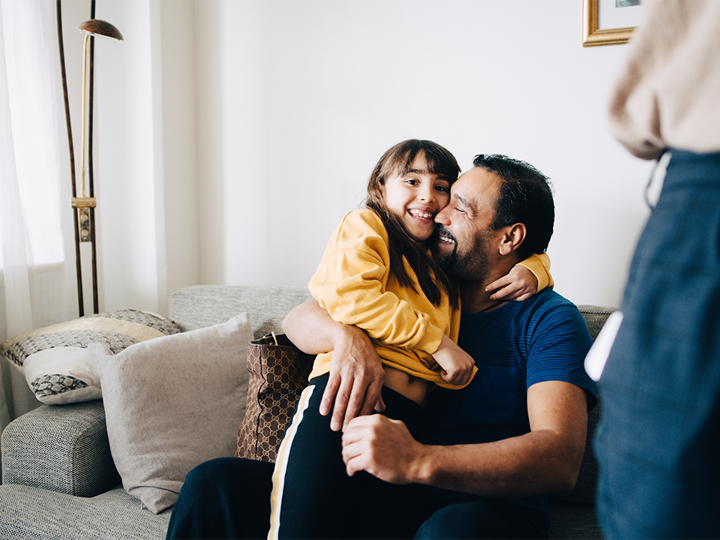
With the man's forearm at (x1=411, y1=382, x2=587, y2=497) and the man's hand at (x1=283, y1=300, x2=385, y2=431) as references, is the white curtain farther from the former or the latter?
the man's forearm at (x1=411, y1=382, x2=587, y2=497)

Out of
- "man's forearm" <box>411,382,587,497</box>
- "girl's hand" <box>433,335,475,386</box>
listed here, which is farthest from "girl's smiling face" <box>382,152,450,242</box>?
"man's forearm" <box>411,382,587,497</box>

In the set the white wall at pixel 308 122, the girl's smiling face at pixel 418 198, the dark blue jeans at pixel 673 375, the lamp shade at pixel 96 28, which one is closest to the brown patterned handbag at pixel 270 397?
the girl's smiling face at pixel 418 198

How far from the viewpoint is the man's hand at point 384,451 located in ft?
2.72

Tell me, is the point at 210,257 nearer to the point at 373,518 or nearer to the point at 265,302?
the point at 265,302

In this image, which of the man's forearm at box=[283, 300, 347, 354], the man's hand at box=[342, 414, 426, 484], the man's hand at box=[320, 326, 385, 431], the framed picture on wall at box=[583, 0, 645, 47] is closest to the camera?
the man's hand at box=[342, 414, 426, 484]

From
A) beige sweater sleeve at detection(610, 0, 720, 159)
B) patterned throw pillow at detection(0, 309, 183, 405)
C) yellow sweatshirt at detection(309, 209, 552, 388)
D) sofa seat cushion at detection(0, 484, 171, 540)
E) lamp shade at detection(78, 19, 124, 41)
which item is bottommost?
sofa seat cushion at detection(0, 484, 171, 540)

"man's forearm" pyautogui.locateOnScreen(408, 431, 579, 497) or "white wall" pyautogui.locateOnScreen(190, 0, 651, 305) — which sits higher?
"white wall" pyautogui.locateOnScreen(190, 0, 651, 305)

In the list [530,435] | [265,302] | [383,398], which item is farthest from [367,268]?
[265,302]

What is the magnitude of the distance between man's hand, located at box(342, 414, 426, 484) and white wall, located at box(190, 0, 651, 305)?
3.60ft

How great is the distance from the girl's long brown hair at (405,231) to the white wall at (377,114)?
0.55m

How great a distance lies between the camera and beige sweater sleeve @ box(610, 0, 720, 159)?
1.26 ft

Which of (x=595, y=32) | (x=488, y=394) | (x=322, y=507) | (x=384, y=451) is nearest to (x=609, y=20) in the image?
(x=595, y=32)

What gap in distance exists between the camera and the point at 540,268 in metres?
1.21

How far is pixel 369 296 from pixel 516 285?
0.37 meters
